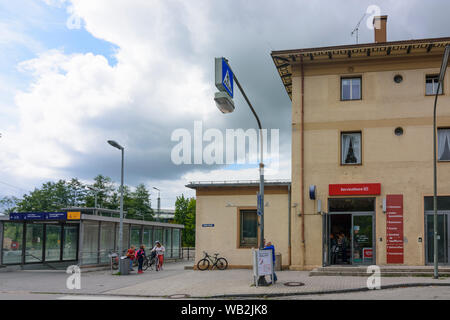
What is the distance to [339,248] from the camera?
2155 centimetres

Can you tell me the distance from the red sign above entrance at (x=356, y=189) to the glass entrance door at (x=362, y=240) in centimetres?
104

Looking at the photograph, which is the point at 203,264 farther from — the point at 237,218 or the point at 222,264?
the point at 237,218

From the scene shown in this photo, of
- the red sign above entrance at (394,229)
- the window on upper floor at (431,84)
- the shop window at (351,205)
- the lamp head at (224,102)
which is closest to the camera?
the lamp head at (224,102)

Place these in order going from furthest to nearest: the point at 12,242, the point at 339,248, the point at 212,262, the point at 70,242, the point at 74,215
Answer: the point at 70,242
the point at 12,242
the point at 74,215
the point at 212,262
the point at 339,248

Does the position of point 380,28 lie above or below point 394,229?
above

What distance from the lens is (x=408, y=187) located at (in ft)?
68.9

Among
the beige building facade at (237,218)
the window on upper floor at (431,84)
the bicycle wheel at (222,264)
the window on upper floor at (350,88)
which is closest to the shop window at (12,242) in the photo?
the beige building facade at (237,218)

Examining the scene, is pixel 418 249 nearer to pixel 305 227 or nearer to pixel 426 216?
pixel 426 216

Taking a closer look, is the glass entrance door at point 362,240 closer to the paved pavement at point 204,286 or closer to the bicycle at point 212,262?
the paved pavement at point 204,286

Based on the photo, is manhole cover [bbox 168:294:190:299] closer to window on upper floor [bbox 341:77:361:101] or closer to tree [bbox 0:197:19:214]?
window on upper floor [bbox 341:77:361:101]

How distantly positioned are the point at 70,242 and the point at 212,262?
32.6ft

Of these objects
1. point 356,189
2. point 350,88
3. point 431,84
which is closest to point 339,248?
point 356,189

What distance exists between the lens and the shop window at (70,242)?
92.7 feet
